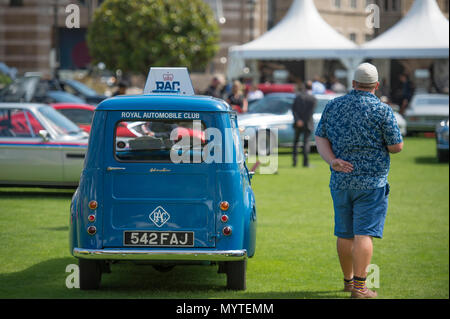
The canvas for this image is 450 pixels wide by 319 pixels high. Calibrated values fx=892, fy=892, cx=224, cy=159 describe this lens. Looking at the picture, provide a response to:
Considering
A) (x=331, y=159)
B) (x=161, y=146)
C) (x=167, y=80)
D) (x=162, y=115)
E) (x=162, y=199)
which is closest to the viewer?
(x=331, y=159)

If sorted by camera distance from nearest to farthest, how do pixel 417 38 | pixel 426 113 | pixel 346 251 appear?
pixel 346 251 < pixel 426 113 < pixel 417 38

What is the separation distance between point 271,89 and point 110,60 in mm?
11203

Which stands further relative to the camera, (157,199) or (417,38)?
(417,38)

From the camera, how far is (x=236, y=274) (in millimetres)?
7691

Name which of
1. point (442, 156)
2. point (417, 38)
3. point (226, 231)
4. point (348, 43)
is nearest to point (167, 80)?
point (226, 231)

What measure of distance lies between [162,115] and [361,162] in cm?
172

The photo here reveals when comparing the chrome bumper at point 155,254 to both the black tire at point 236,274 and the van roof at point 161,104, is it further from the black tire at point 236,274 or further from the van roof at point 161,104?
the van roof at point 161,104

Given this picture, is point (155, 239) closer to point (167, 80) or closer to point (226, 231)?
point (226, 231)

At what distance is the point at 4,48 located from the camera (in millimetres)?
69562

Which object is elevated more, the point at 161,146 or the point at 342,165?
the point at 342,165

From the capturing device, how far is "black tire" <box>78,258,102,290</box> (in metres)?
7.54

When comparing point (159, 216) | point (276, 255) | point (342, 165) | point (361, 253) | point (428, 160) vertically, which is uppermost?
point (342, 165)

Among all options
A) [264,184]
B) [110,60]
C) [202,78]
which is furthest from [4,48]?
[264,184]
